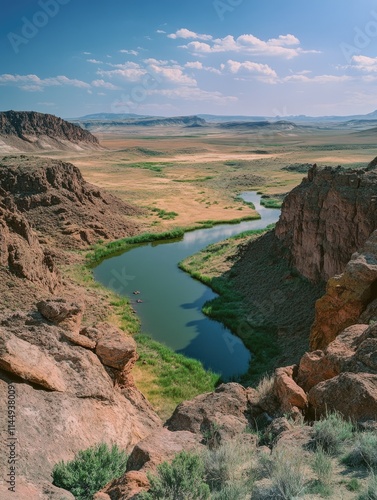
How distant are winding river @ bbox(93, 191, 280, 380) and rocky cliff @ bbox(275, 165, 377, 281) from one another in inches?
241

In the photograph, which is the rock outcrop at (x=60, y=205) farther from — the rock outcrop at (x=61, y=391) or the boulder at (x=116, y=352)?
the boulder at (x=116, y=352)

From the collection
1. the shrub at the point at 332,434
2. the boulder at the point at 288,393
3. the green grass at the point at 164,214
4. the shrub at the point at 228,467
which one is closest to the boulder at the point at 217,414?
the boulder at the point at 288,393

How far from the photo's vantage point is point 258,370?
1941cm

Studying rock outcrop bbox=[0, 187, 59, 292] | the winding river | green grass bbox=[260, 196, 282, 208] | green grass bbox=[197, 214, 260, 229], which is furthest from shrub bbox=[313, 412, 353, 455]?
green grass bbox=[260, 196, 282, 208]

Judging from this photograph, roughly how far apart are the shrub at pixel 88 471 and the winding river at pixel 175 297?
11.3 m

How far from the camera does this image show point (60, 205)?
140 ft

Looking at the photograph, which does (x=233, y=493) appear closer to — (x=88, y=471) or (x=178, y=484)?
(x=178, y=484)

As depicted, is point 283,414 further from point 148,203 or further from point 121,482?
point 148,203

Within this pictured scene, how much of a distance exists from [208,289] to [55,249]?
1401 cm

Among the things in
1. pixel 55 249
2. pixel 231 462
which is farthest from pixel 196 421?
pixel 55 249

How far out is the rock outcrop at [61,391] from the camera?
9.18 meters

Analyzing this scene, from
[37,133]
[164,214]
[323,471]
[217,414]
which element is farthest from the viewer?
[37,133]

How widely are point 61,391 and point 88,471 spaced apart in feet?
10.3

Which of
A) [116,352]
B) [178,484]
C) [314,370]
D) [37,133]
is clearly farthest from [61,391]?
[37,133]
